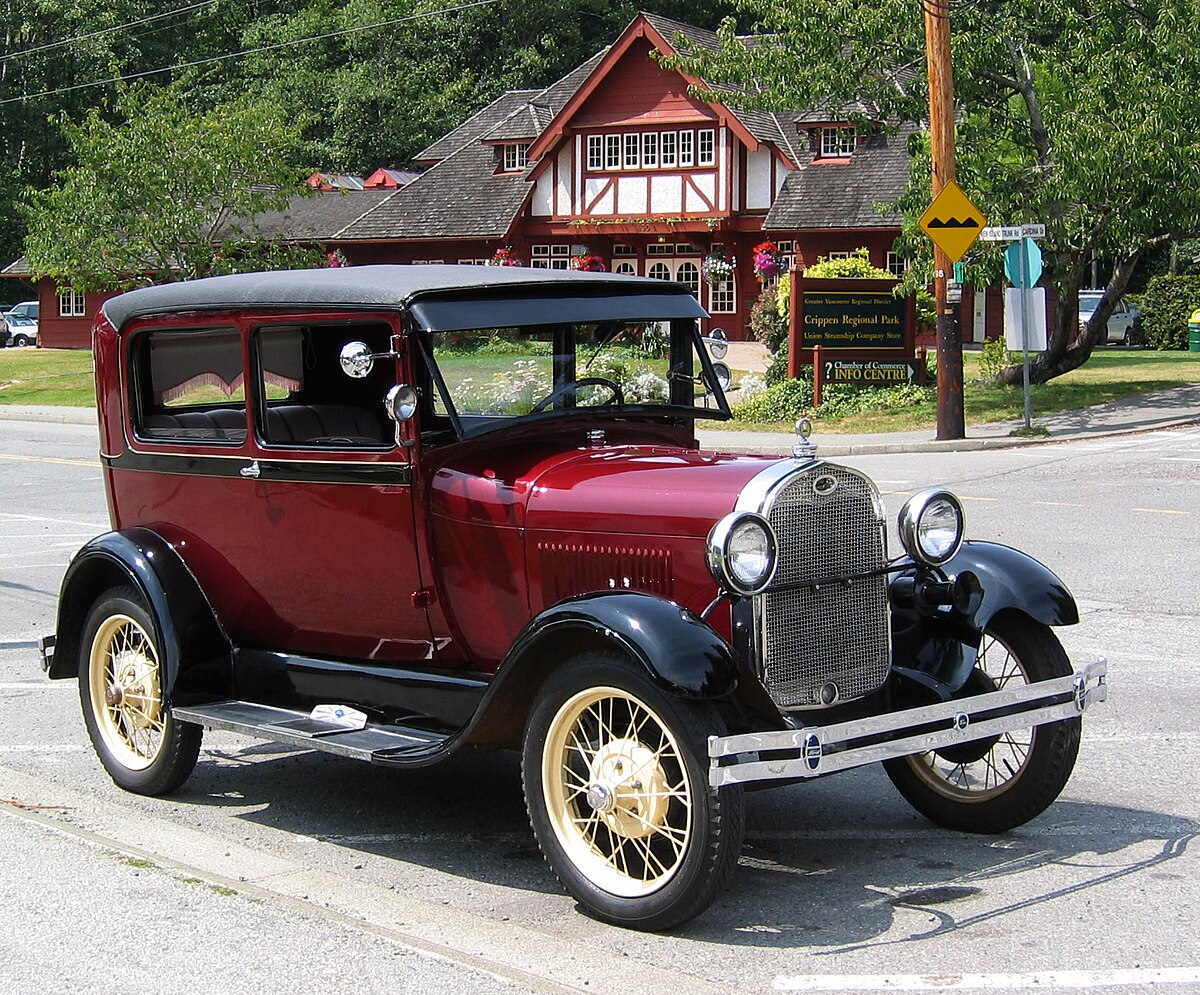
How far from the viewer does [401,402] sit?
5.46 m

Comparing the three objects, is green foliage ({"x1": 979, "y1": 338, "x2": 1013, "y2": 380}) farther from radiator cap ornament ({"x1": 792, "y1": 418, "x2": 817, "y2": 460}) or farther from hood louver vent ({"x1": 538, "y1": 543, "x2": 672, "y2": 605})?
hood louver vent ({"x1": 538, "y1": 543, "x2": 672, "y2": 605})

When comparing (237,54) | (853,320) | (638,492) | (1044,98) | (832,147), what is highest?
(237,54)

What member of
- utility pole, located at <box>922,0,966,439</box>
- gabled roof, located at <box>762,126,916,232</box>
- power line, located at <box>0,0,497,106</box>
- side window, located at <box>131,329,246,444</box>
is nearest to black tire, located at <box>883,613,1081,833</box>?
side window, located at <box>131,329,246,444</box>

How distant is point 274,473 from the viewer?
6.13 metres

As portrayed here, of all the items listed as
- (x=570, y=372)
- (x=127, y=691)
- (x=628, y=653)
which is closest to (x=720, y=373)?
(x=570, y=372)

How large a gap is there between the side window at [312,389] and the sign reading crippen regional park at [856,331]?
19.4 meters

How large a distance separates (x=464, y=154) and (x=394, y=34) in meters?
17.2

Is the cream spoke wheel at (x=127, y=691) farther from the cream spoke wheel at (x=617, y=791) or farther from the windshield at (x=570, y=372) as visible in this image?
the cream spoke wheel at (x=617, y=791)

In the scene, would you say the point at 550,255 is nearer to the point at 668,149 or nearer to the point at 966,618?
the point at 668,149

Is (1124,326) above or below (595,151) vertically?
below

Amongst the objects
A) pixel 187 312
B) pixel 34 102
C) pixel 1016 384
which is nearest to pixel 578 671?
pixel 187 312

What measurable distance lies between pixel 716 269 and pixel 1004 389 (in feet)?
46.6

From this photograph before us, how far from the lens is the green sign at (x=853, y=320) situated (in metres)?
25.3

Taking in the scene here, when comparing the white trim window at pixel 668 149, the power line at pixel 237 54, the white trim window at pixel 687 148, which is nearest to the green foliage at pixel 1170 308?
the white trim window at pixel 687 148
